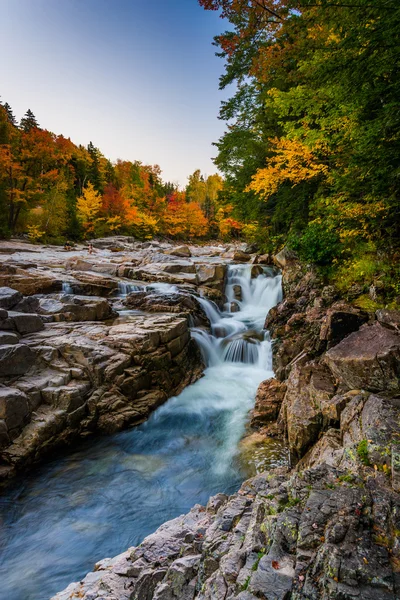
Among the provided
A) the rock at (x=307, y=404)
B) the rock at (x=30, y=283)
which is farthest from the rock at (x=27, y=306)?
the rock at (x=307, y=404)

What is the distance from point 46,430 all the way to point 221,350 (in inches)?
264

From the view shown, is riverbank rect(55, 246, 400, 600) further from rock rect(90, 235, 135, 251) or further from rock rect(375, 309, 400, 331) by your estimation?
rock rect(90, 235, 135, 251)

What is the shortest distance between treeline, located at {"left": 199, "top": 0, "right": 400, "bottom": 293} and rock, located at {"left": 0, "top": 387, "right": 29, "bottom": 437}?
8384 millimetres

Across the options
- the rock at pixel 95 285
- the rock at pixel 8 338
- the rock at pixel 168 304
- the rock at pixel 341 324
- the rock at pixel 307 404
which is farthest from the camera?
the rock at pixel 95 285

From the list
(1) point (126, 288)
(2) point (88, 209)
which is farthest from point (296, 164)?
(2) point (88, 209)

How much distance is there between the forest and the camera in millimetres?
4539

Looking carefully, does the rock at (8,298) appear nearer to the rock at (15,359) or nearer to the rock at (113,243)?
the rock at (15,359)

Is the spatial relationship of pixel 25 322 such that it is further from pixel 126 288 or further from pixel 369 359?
pixel 369 359

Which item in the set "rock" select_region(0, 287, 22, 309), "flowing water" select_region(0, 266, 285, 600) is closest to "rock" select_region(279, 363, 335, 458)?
"flowing water" select_region(0, 266, 285, 600)

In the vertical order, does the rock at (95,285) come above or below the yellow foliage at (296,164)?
below

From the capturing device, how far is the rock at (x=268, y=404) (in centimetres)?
771

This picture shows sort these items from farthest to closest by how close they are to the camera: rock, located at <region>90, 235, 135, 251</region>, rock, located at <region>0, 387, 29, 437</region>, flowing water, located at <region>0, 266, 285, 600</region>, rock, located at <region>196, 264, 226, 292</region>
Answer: rock, located at <region>90, 235, 135, 251</region> → rock, located at <region>196, 264, 226, 292</region> → rock, located at <region>0, 387, 29, 437</region> → flowing water, located at <region>0, 266, 285, 600</region>

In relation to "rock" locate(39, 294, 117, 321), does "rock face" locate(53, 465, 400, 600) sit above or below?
below

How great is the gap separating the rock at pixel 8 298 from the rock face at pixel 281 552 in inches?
313
